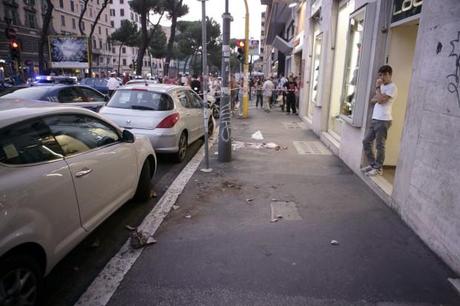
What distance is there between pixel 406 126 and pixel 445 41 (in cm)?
119

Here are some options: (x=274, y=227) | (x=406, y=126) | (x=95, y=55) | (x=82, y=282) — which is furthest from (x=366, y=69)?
(x=95, y=55)

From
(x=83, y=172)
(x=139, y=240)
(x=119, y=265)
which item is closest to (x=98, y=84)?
(x=139, y=240)

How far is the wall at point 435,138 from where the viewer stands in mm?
3607

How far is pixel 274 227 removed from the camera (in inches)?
175

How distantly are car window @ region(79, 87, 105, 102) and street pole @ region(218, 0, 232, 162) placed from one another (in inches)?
193

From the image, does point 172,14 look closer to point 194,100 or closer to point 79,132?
point 194,100

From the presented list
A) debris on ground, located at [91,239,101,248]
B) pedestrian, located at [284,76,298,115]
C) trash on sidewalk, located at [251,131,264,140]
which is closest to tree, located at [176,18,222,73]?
pedestrian, located at [284,76,298,115]

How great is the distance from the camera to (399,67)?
595 cm

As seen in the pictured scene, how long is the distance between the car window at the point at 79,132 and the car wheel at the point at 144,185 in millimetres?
816

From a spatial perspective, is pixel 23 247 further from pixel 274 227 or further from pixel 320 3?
pixel 320 3

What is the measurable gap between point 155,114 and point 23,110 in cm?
396

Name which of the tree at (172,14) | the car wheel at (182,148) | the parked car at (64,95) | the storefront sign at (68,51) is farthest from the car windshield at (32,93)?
the tree at (172,14)

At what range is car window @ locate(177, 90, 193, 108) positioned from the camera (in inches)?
315

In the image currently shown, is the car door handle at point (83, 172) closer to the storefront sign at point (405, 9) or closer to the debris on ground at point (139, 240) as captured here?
the debris on ground at point (139, 240)
